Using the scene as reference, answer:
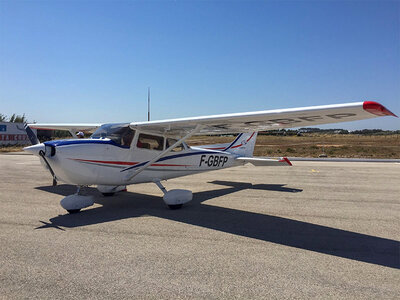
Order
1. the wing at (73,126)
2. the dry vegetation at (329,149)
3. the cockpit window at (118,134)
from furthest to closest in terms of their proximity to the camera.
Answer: the dry vegetation at (329,149)
the wing at (73,126)
the cockpit window at (118,134)

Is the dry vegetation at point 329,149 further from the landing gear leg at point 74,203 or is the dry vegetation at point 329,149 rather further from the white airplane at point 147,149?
the landing gear leg at point 74,203

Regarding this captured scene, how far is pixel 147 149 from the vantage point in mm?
7684

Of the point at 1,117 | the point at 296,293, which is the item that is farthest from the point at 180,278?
the point at 1,117

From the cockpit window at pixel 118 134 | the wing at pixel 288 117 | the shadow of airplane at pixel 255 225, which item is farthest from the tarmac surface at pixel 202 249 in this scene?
the wing at pixel 288 117

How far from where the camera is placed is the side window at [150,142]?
7.54 meters

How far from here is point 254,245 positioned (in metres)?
4.50

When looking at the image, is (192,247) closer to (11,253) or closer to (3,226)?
(11,253)

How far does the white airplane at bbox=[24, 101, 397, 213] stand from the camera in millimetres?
5480

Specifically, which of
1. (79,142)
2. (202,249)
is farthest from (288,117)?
(79,142)

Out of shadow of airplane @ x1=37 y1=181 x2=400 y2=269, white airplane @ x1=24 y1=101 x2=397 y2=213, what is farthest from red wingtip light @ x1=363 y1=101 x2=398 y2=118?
shadow of airplane @ x1=37 y1=181 x2=400 y2=269

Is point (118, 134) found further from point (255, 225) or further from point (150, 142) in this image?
point (255, 225)

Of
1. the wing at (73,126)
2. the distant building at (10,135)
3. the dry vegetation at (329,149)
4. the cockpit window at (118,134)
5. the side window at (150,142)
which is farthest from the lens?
the distant building at (10,135)

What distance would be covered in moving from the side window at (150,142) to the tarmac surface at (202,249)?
1.41 meters

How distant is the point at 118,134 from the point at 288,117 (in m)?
3.91
